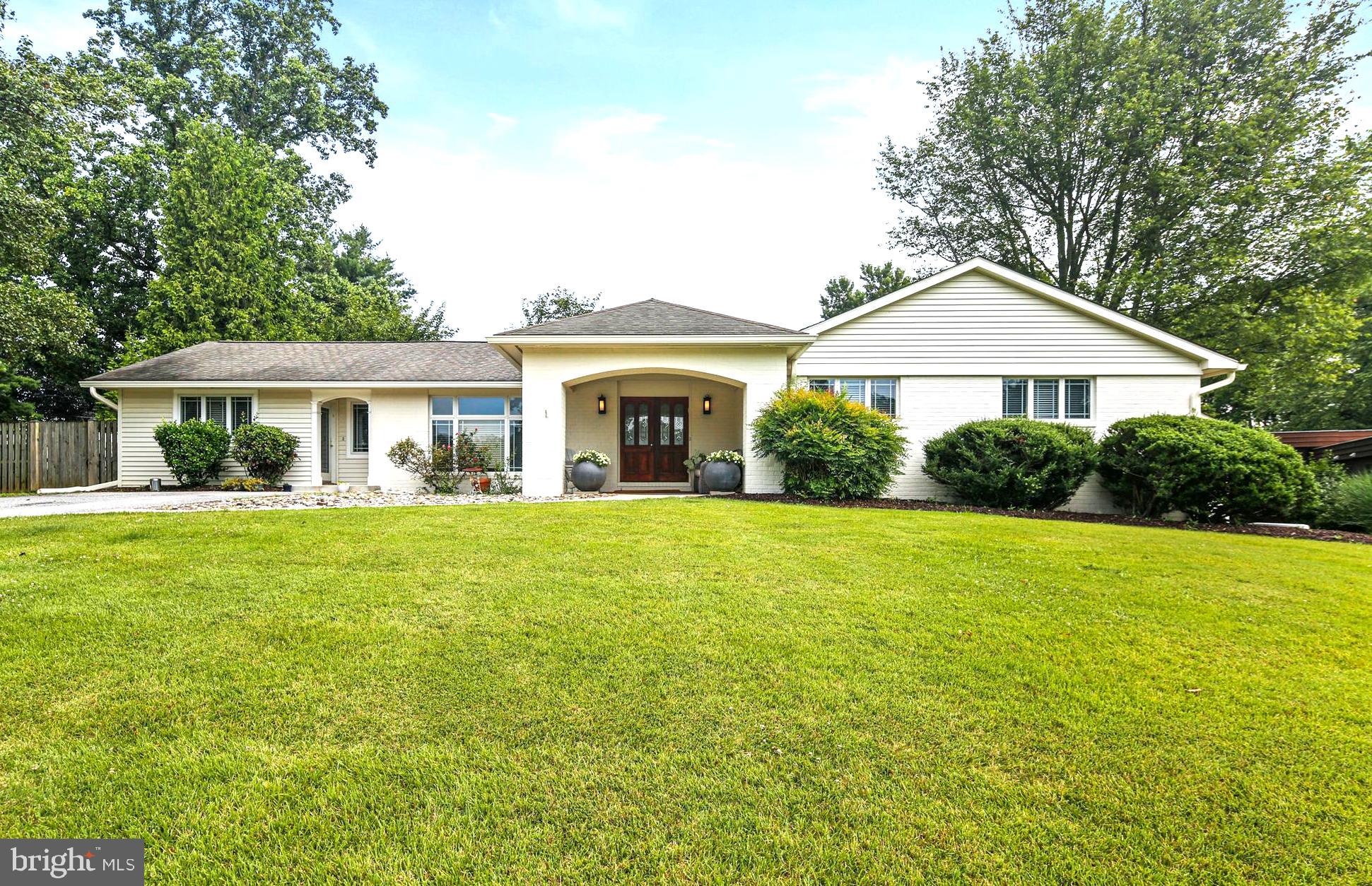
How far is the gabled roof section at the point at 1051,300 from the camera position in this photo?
37.8 feet

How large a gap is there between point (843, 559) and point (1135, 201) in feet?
68.5

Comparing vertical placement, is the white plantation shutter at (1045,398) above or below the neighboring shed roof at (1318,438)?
above

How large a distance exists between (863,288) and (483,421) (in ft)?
74.4

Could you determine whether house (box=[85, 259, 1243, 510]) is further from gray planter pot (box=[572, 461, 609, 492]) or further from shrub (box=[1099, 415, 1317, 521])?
shrub (box=[1099, 415, 1317, 521])

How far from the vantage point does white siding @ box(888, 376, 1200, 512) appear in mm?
11766

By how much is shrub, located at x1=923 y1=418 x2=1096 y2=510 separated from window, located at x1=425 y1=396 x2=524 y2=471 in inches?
393

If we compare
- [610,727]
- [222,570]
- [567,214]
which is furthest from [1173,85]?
[222,570]

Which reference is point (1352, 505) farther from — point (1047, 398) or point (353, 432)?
point (353, 432)

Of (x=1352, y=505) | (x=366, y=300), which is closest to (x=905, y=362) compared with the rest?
(x=1352, y=505)

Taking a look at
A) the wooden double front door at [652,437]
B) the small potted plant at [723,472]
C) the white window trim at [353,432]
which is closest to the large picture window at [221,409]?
the white window trim at [353,432]

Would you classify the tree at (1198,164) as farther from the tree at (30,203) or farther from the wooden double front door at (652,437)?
the tree at (30,203)

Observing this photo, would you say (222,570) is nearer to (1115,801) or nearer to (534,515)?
(534,515)

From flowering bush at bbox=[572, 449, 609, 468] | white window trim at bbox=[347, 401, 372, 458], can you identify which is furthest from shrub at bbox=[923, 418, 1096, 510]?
white window trim at bbox=[347, 401, 372, 458]

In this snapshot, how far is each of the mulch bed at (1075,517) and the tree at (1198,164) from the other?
10.4 meters
